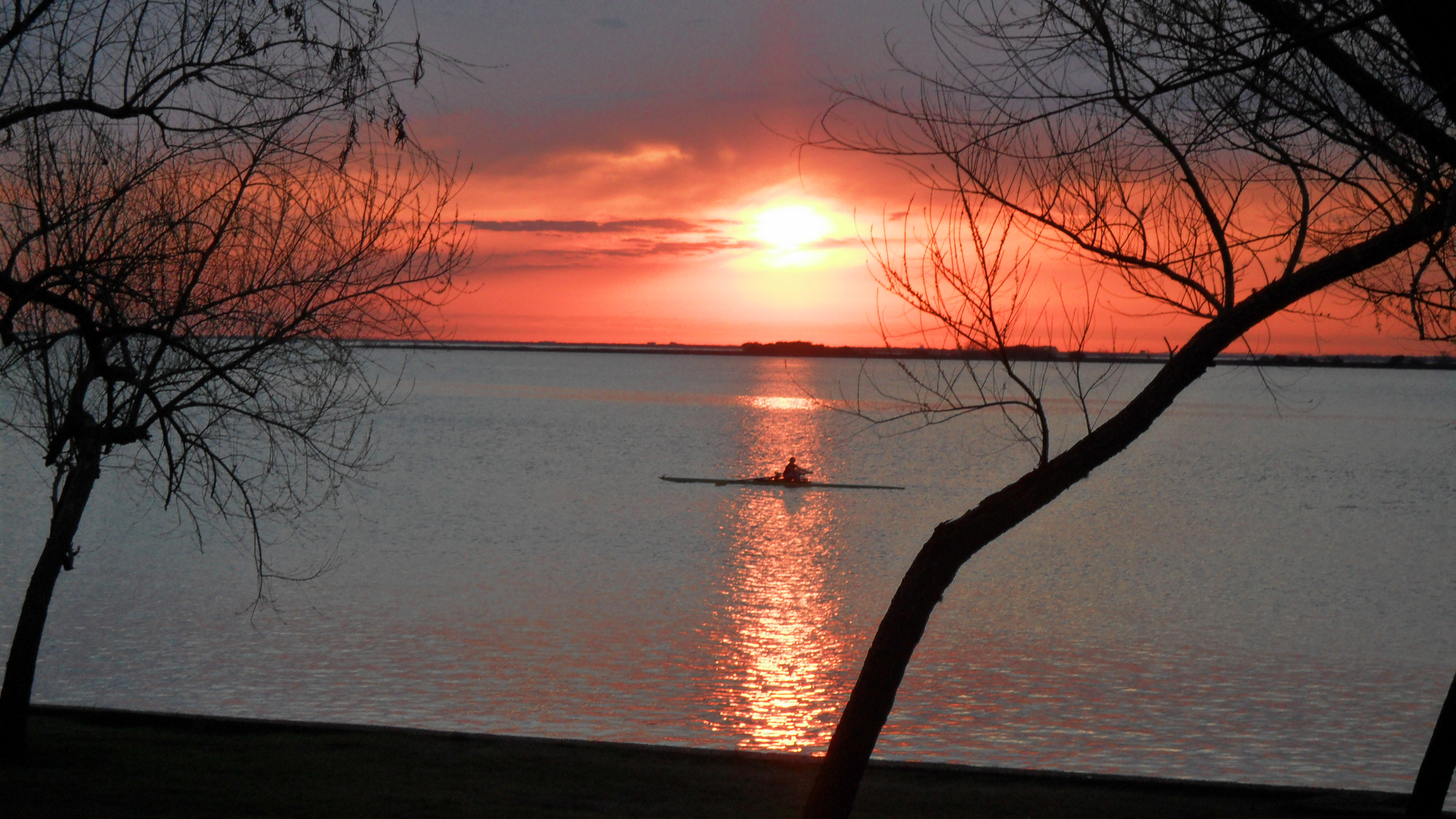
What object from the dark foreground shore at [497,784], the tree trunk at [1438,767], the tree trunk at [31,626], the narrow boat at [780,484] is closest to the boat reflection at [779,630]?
the narrow boat at [780,484]

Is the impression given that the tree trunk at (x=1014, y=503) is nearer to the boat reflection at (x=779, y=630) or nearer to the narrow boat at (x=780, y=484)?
the boat reflection at (x=779, y=630)

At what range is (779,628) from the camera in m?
21.4

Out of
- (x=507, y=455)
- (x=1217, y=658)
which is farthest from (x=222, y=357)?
(x=507, y=455)

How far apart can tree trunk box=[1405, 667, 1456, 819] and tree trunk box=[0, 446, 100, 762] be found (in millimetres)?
8465

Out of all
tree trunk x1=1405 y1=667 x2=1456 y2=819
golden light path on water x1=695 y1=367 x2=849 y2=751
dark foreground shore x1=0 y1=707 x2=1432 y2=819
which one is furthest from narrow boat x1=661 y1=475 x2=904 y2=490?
tree trunk x1=1405 y1=667 x2=1456 y2=819

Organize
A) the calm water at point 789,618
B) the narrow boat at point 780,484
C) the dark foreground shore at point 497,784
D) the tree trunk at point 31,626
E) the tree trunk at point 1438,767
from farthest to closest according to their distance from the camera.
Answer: the narrow boat at point 780,484
the calm water at point 789,618
the tree trunk at point 31,626
the dark foreground shore at point 497,784
the tree trunk at point 1438,767

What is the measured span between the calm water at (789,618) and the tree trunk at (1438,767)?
19.1 ft

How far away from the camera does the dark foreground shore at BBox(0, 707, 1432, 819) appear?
7.77 m

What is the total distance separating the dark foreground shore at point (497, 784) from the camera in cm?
777

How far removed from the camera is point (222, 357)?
8352 mm

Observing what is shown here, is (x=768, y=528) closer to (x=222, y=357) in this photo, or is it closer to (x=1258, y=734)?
(x=1258, y=734)

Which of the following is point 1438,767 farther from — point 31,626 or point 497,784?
point 31,626

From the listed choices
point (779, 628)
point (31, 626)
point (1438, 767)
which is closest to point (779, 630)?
point (779, 628)

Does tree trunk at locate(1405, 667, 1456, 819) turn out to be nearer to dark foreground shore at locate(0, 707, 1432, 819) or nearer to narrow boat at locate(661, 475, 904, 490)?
dark foreground shore at locate(0, 707, 1432, 819)
